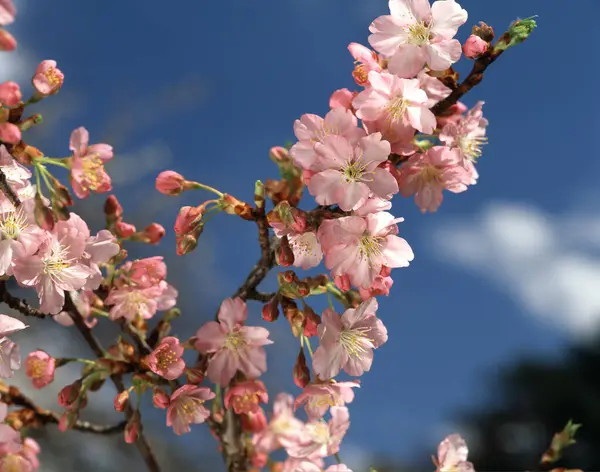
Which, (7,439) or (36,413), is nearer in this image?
(7,439)

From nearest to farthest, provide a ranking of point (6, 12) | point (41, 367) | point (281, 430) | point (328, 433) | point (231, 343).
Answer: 1. point (6, 12)
2. point (231, 343)
3. point (41, 367)
4. point (328, 433)
5. point (281, 430)

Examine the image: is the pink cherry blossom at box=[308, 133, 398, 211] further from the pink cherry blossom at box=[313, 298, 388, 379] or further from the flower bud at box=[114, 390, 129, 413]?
the flower bud at box=[114, 390, 129, 413]

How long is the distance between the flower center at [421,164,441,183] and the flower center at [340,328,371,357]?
0.85ft

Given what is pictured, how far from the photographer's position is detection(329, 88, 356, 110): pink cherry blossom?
107 cm

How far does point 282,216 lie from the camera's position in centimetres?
96

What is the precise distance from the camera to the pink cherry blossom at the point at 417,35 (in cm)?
105

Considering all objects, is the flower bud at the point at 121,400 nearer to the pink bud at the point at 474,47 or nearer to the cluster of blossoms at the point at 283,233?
the cluster of blossoms at the point at 283,233

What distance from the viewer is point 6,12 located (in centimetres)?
82

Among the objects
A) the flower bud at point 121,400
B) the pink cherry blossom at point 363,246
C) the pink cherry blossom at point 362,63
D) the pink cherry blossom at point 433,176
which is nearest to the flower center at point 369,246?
the pink cherry blossom at point 363,246

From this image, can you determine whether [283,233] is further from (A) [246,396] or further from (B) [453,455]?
(B) [453,455]

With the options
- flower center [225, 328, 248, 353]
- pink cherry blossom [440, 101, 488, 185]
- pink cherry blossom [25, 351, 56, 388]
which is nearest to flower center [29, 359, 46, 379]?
pink cherry blossom [25, 351, 56, 388]

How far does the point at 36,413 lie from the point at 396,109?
0.84 m

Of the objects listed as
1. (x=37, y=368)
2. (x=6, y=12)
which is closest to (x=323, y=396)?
(x=37, y=368)

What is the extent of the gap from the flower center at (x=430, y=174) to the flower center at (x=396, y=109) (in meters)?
0.13
